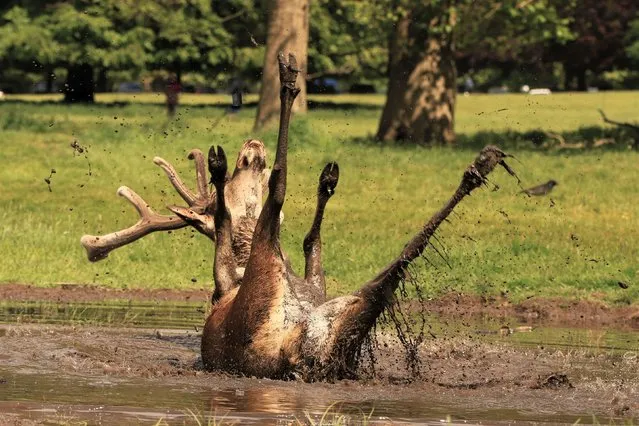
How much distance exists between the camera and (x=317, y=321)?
32.0ft

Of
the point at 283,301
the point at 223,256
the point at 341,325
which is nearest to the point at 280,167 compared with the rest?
the point at 283,301

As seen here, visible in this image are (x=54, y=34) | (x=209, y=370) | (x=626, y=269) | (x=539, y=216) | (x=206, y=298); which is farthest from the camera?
(x=54, y=34)

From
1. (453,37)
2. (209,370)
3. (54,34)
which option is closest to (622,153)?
(453,37)

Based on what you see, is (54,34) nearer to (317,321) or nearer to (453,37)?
(453,37)

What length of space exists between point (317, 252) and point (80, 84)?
152ft

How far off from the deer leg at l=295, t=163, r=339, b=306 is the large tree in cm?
2041

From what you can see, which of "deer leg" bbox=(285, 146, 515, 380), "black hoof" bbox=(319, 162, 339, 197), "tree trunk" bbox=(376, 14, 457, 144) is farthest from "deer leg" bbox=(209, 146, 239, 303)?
"tree trunk" bbox=(376, 14, 457, 144)

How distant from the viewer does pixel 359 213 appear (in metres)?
20.6

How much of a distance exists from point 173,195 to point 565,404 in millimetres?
12901

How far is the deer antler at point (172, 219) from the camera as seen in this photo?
11.4 meters

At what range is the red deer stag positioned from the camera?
964 centimetres

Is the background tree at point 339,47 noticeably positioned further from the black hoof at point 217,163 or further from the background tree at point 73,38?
the black hoof at point 217,163

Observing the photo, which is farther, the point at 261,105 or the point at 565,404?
the point at 261,105

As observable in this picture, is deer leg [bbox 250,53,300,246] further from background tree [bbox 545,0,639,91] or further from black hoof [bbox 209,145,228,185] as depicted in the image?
background tree [bbox 545,0,639,91]
